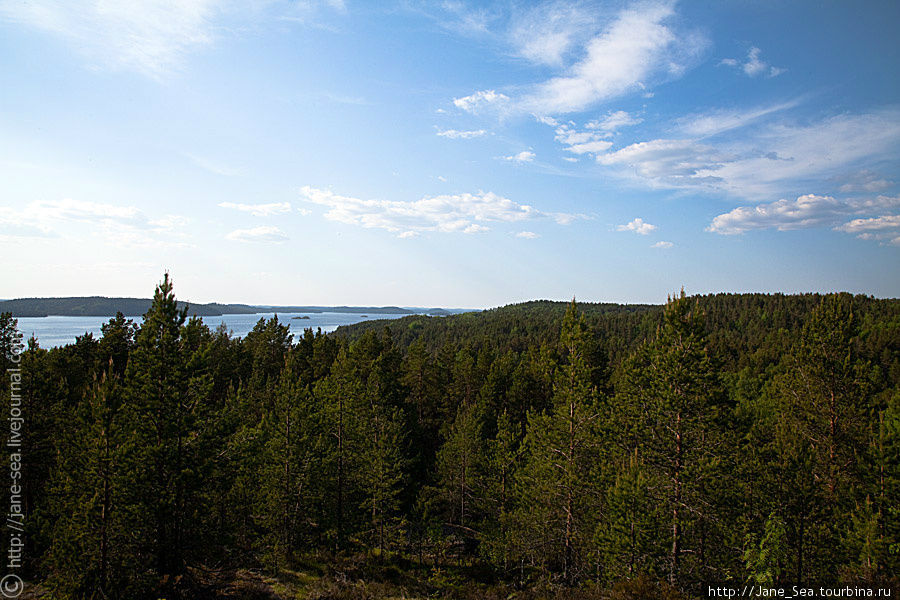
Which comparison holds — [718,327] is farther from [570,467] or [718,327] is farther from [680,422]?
[680,422]

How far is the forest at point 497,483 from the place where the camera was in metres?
14.9

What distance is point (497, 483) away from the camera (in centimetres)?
2930

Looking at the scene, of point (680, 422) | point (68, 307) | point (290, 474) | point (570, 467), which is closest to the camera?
point (680, 422)

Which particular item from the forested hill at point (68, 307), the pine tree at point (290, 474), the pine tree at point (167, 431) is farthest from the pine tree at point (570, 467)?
the forested hill at point (68, 307)

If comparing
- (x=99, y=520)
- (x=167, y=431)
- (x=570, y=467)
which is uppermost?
(x=167, y=431)

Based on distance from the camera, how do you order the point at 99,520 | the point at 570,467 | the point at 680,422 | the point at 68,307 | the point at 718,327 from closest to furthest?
the point at 99,520 < the point at 680,422 < the point at 570,467 < the point at 718,327 < the point at 68,307

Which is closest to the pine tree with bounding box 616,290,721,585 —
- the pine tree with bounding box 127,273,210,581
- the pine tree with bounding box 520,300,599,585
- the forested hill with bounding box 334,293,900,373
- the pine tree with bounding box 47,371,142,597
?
the pine tree with bounding box 520,300,599,585

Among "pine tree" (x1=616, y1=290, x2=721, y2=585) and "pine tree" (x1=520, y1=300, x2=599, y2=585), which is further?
"pine tree" (x1=520, y1=300, x2=599, y2=585)

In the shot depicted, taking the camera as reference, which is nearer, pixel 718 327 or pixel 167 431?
pixel 167 431

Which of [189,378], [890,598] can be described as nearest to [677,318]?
[890,598]

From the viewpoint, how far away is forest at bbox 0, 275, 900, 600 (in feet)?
49.0

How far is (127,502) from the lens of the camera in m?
14.7

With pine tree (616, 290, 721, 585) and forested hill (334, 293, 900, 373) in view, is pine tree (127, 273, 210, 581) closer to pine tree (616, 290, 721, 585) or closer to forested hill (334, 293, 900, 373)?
pine tree (616, 290, 721, 585)

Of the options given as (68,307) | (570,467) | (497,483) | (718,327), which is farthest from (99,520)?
(68,307)
